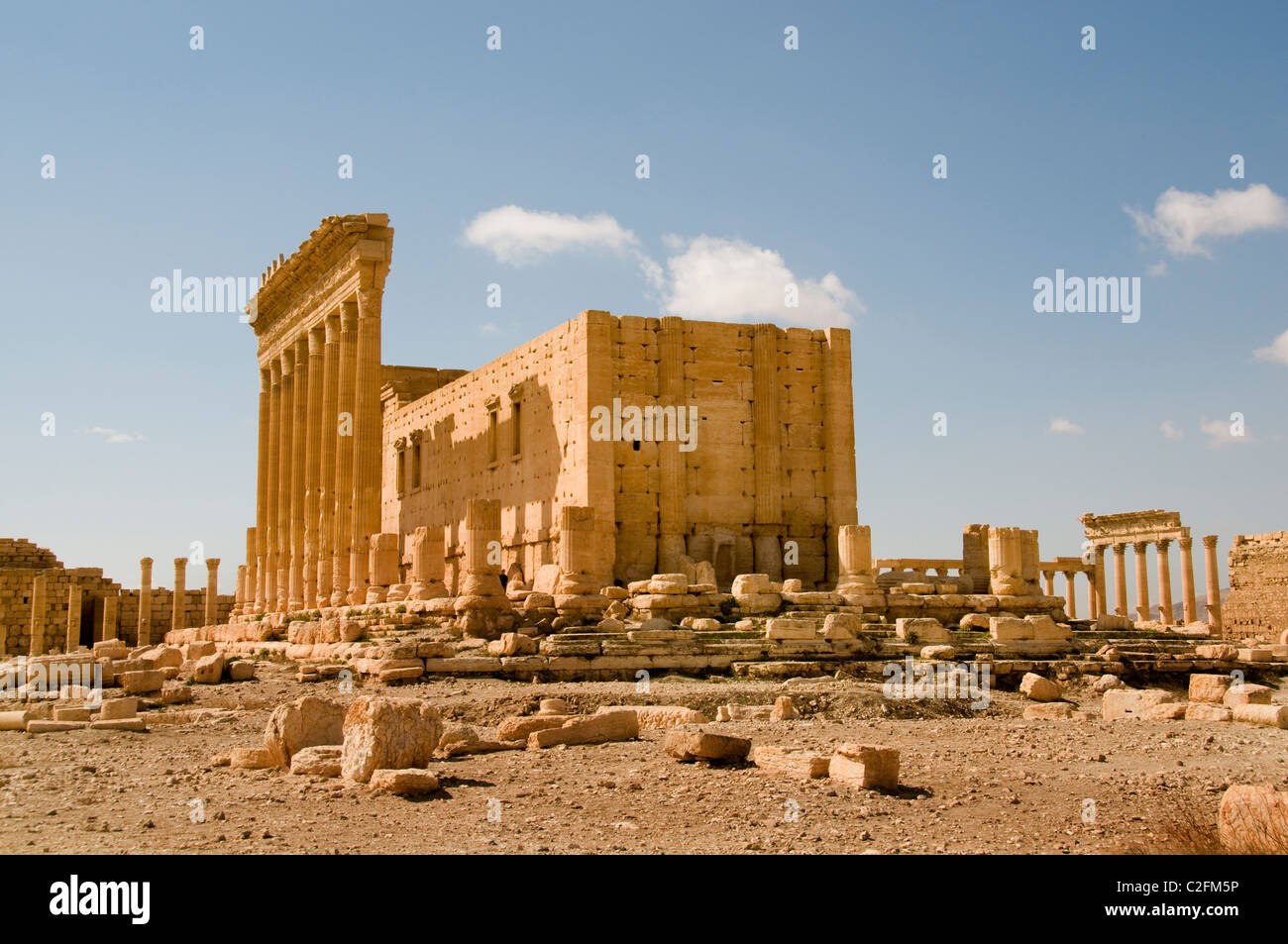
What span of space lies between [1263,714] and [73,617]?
4053 centimetres

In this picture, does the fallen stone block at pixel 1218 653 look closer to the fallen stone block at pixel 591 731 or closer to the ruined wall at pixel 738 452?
the ruined wall at pixel 738 452

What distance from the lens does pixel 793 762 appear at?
10.4 metres

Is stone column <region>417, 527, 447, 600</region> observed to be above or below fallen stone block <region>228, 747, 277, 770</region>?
above

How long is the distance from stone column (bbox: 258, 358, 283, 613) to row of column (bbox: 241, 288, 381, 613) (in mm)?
37

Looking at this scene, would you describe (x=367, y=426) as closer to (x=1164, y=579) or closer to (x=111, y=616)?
(x=111, y=616)

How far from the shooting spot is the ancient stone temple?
27.6 metres

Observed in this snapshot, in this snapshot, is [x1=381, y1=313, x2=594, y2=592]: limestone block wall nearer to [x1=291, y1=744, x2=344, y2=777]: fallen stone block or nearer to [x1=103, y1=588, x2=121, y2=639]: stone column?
[x1=103, y1=588, x2=121, y2=639]: stone column

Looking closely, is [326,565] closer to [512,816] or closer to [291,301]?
[291,301]

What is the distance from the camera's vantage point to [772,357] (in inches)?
1157

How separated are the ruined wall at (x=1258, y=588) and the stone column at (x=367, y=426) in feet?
86.7

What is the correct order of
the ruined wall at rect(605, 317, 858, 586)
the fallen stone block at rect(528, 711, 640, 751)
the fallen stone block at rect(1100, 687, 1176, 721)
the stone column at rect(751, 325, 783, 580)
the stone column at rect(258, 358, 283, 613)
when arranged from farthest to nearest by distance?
the stone column at rect(258, 358, 283, 613) < the stone column at rect(751, 325, 783, 580) < the ruined wall at rect(605, 317, 858, 586) < the fallen stone block at rect(1100, 687, 1176, 721) < the fallen stone block at rect(528, 711, 640, 751)

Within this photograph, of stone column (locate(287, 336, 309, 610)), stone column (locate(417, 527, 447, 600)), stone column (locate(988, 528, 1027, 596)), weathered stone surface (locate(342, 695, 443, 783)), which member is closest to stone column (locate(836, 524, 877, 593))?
stone column (locate(988, 528, 1027, 596))

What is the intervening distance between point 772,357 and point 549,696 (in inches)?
596
